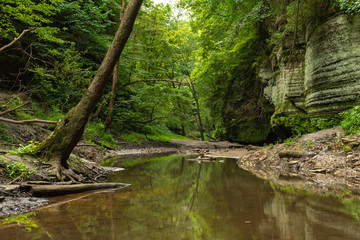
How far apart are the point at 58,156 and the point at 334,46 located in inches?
323

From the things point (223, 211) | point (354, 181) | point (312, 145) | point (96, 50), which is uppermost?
point (96, 50)

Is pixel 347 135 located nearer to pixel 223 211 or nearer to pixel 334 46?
pixel 334 46

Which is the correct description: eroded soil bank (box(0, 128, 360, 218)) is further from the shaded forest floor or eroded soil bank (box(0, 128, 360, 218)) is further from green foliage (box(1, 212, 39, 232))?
green foliage (box(1, 212, 39, 232))

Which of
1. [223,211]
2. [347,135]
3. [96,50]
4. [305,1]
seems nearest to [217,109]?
[96,50]

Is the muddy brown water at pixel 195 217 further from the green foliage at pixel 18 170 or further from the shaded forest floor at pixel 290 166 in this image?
the green foliage at pixel 18 170

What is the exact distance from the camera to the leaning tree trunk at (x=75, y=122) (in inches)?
174

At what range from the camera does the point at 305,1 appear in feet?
25.3

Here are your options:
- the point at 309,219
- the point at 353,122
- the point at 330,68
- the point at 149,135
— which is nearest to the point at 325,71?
the point at 330,68

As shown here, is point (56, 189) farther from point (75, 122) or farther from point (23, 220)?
point (75, 122)

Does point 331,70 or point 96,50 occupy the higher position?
point 96,50

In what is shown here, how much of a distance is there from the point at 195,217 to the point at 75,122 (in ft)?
10.2

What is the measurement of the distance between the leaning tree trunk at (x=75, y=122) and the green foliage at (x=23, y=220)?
1508 mm

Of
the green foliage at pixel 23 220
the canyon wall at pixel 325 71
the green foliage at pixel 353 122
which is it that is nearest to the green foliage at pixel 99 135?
the green foliage at pixel 23 220

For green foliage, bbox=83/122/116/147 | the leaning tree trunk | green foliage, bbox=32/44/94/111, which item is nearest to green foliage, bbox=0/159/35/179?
the leaning tree trunk
